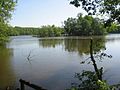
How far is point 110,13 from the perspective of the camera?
357 inches

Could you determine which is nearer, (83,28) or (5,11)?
(5,11)

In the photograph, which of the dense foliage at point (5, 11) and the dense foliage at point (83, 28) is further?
the dense foliage at point (83, 28)

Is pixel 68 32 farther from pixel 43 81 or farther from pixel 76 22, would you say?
pixel 43 81

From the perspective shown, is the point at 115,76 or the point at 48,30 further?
the point at 48,30

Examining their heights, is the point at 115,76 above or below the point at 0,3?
below

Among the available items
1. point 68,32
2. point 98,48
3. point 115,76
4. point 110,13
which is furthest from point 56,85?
point 68,32

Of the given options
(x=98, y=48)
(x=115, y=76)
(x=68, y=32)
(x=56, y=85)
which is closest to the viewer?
(x=98, y=48)

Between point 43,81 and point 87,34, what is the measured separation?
378 feet

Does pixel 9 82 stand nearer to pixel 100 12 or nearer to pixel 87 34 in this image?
pixel 100 12

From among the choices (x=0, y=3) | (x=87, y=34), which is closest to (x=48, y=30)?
(x=87, y=34)

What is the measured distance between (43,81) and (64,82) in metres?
1.77

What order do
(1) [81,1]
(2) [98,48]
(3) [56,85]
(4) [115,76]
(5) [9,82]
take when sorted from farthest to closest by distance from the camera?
1. (4) [115,76]
2. (5) [9,82]
3. (3) [56,85]
4. (2) [98,48]
5. (1) [81,1]

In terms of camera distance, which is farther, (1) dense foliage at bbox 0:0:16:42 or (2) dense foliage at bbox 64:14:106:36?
(2) dense foliage at bbox 64:14:106:36

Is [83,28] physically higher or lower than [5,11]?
lower
